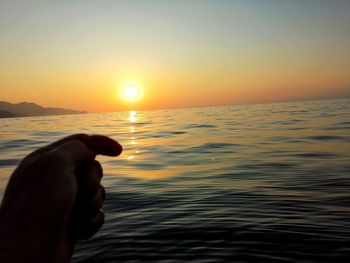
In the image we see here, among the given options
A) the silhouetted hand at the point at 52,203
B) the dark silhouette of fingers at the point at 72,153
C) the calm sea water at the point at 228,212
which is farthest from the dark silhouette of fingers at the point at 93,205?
the calm sea water at the point at 228,212

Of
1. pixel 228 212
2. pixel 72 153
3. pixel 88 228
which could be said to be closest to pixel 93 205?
pixel 88 228

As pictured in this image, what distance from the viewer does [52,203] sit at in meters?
1.63

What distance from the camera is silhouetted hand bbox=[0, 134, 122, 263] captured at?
4.99 ft

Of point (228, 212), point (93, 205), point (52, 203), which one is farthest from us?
point (228, 212)

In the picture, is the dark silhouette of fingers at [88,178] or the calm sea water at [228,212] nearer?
the dark silhouette of fingers at [88,178]

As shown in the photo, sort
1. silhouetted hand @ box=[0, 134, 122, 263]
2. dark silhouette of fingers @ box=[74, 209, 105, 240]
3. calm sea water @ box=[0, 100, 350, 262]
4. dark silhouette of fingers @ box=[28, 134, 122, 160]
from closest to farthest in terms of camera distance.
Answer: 1. silhouetted hand @ box=[0, 134, 122, 263]
2. dark silhouette of fingers @ box=[74, 209, 105, 240]
3. dark silhouette of fingers @ box=[28, 134, 122, 160]
4. calm sea water @ box=[0, 100, 350, 262]

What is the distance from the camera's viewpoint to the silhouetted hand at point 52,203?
1.52 m

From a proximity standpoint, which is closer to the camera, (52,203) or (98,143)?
(52,203)

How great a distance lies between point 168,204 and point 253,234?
224 centimetres

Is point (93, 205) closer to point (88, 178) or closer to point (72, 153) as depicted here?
point (88, 178)

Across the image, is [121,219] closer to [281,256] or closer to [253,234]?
[253,234]

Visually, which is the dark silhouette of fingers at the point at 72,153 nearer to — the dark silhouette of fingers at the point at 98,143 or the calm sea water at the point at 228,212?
the dark silhouette of fingers at the point at 98,143

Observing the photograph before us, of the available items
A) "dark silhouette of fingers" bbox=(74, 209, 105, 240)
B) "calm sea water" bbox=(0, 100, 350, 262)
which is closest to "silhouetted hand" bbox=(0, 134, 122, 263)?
"dark silhouette of fingers" bbox=(74, 209, 105, 240)

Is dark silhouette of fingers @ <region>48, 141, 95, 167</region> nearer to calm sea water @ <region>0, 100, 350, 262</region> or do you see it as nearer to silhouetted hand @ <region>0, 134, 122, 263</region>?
silhouetted hand @ <region>0, 134, 122, 263</region>
